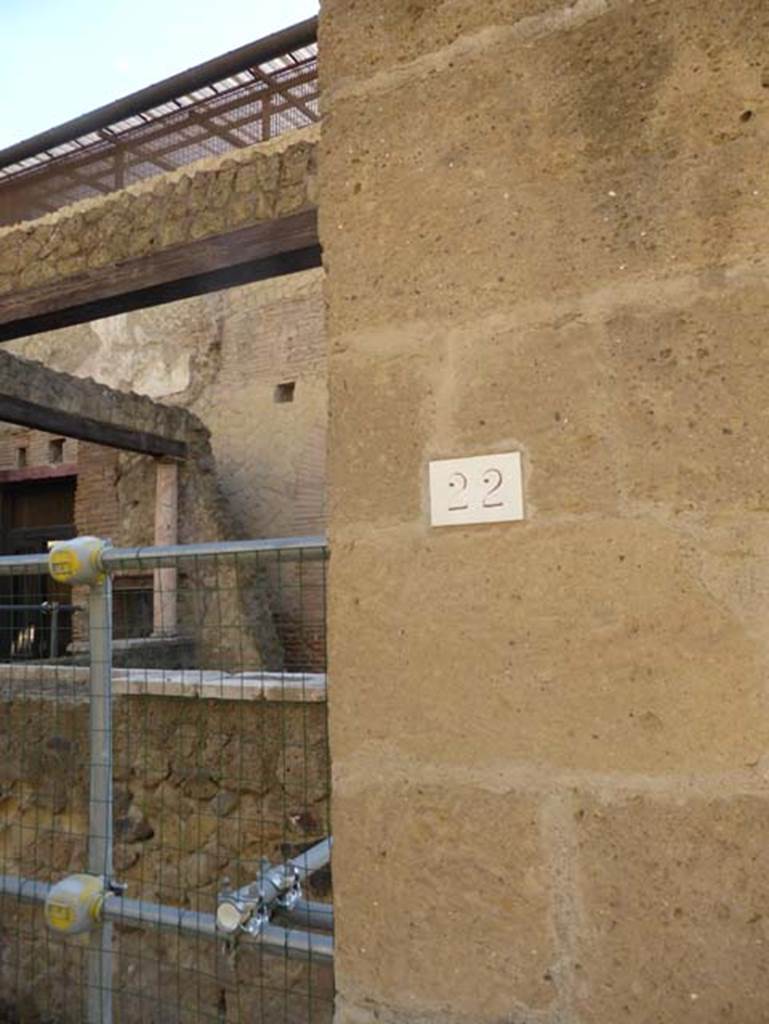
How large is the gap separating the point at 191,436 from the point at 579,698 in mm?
8086

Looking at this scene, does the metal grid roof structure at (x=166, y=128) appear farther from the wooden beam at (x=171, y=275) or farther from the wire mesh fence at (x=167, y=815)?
the wire mesh fence at (x=167, y=815)

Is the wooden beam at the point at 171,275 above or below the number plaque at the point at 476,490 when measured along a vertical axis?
above

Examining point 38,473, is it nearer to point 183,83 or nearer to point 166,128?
point 166,128

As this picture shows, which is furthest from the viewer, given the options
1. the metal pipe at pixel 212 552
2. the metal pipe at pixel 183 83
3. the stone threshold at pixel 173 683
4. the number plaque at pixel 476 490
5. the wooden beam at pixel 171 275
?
the metal pipe at pixel 183 83

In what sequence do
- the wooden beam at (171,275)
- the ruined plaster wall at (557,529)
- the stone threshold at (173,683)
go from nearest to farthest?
the ruined plaster wall at (557,529), the stone threshold at (173,683), the wooden beam at (171,275)

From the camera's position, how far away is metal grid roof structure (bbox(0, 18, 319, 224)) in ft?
23.5

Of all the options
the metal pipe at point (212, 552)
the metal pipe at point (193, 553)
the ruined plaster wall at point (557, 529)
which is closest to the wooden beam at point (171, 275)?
the metal pipe at point (193, 553)

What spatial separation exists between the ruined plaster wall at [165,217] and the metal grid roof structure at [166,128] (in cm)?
235

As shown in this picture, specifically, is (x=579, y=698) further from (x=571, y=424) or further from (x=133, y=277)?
(x=133, y=277)

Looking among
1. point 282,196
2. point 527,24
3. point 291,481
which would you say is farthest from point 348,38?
A: point 291,481

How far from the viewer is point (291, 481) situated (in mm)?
8945

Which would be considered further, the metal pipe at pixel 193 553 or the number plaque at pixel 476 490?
the metal pipe at pixel 193 553

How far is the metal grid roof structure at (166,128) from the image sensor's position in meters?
7.16

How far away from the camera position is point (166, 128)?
332 inches
